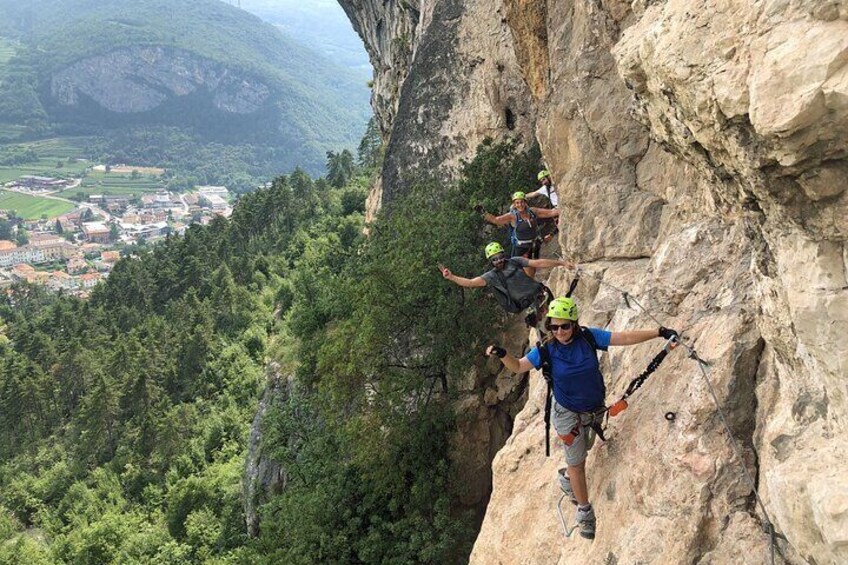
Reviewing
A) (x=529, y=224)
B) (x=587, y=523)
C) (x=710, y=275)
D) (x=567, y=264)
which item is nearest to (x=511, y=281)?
(x=567, y=264)

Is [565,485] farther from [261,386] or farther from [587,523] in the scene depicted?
[261,386]

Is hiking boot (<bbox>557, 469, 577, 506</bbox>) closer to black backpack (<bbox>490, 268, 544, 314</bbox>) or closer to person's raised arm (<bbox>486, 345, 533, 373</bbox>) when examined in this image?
person's raised arm (<bbox>486, 345, 533, 373</bbox>)

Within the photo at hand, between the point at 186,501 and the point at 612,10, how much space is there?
3537cm

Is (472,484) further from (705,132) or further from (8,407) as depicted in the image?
(8,407)

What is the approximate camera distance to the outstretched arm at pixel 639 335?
7273 millimetres

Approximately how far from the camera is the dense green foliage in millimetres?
17078

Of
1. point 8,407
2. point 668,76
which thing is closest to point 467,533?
point 668,76

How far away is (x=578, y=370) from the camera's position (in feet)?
24.6

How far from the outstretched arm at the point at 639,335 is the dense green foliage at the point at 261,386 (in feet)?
31.9

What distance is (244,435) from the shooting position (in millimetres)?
42438

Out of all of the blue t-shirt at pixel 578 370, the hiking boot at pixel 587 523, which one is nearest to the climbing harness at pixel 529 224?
the blue t-shirt at pixel 578 370

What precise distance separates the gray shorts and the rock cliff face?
474mm

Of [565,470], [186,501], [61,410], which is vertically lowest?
[61,410]

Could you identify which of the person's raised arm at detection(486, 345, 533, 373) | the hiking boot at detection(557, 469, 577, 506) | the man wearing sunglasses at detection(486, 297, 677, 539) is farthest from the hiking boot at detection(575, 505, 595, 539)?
the person's raised arm at detection(486, 345, 533, 373)
